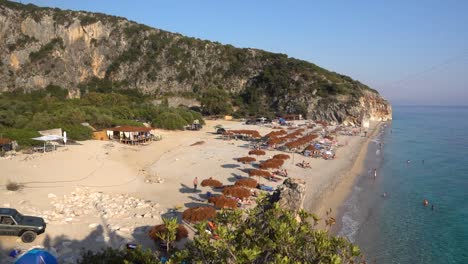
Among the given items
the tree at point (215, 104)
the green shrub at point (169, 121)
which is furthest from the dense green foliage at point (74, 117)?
the tree at point (215, 104)

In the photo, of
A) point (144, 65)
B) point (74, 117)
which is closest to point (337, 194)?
point (74, 117)

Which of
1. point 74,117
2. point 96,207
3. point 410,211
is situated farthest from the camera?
point 74,117

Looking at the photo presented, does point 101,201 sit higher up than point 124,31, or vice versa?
point 124,31

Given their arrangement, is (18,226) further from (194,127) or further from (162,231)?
(194,127)

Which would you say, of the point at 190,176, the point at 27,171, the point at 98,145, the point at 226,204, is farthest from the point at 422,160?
the point at 27,171

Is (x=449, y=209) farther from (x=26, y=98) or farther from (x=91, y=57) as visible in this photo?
(x=91, y=57)

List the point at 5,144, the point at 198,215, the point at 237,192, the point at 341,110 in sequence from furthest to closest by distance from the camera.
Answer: the point at 341,110 → the point at 5,144 → the point at 237,192 → the point at 198,215
